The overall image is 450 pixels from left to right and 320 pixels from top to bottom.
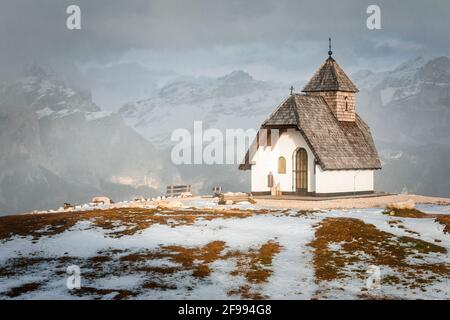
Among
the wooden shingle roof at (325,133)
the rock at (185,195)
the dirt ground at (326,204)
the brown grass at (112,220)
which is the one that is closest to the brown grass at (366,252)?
the brown grass at (112,220)

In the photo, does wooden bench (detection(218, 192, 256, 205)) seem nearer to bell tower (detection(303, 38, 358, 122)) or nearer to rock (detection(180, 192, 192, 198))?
rock (detection(180, 192, 192, 198))

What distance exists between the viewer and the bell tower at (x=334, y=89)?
2040 inches

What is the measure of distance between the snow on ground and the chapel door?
16.1m

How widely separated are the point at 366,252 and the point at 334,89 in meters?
29.2

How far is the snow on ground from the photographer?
63.1ft

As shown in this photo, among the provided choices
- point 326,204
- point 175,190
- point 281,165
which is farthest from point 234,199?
point 175,190

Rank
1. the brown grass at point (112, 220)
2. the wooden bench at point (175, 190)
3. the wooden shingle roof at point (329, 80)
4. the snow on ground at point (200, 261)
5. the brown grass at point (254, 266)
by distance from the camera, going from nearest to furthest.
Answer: the brown grass at point (254, 266)
the snow on ground at point (200, 261)
the brown grass at point (112, 220)
the wooden bench at point (175, 190)
the wooden shingle roof at point (329, 80)

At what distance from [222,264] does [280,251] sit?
2738 millimetres

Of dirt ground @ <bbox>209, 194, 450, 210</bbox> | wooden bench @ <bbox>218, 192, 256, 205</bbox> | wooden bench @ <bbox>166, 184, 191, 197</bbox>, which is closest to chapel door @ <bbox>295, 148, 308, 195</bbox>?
dirt ground @ <bbox>209, 194, 450, 210</bbox>

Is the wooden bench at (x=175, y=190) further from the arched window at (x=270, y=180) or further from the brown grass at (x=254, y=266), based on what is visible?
the brown grass at (x=254, y=266)

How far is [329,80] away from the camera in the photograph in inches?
2067

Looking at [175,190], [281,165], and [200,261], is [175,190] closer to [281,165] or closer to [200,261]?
[281,165]

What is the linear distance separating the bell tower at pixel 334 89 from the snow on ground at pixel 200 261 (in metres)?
21.7
